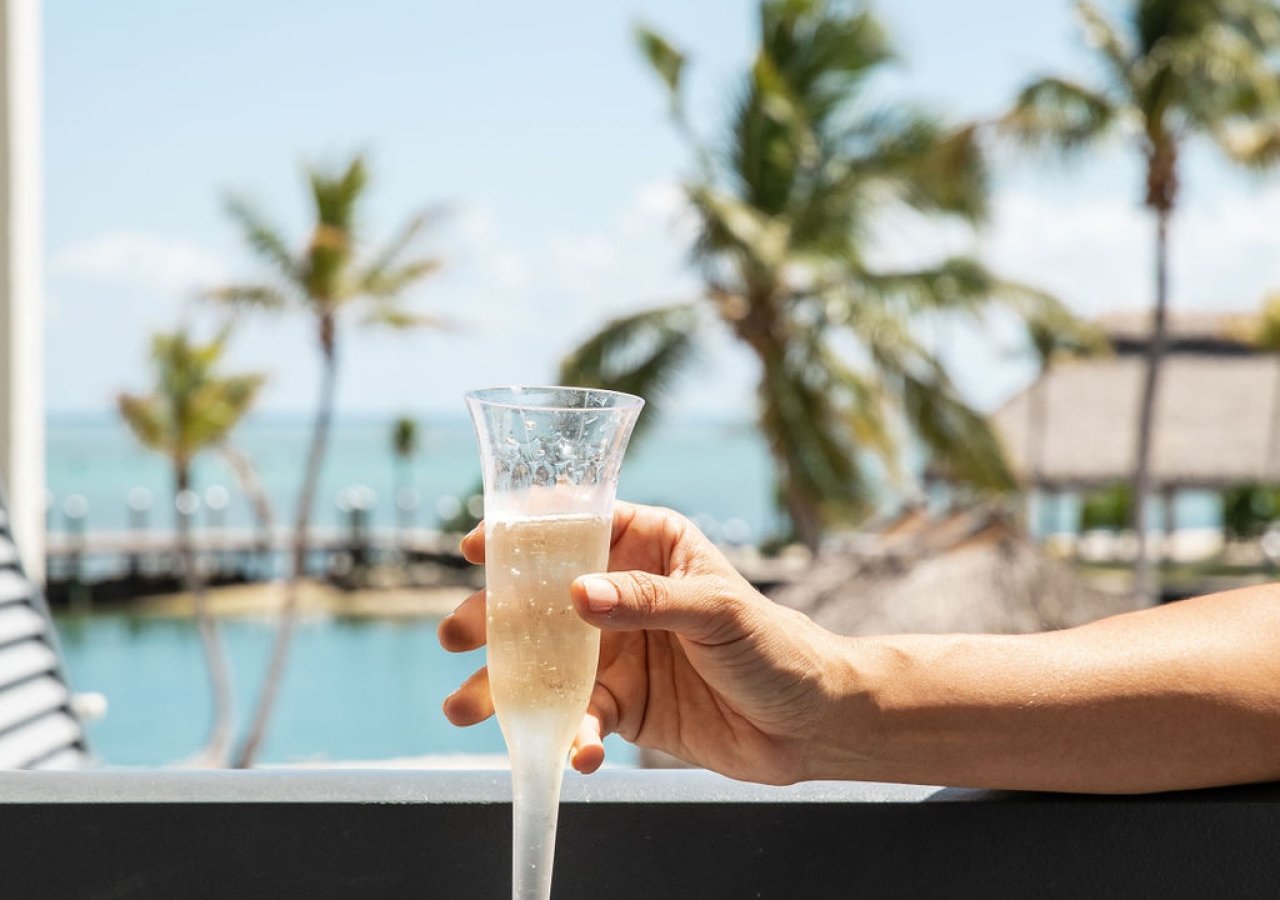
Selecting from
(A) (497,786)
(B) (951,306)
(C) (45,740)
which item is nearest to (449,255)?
(B) (951,306)

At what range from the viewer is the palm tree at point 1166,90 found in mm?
18156

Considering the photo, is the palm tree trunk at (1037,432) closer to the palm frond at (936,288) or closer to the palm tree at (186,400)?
the palm frond at (936,288)

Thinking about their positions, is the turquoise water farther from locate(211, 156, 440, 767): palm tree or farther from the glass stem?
the glass stem

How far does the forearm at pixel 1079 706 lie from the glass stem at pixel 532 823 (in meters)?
0.20

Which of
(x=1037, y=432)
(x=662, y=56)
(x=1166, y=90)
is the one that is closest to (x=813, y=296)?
(x=662, y=56)

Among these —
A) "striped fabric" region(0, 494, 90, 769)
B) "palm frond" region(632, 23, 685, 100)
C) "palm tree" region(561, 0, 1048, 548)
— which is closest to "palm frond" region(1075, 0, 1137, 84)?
"palm tree" region(561, 0, 1048, 548)

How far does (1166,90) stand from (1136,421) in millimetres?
10911

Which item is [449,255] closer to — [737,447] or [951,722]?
[951,722]

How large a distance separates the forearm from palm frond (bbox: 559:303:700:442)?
1491 centimetres

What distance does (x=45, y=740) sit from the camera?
93.2 inches

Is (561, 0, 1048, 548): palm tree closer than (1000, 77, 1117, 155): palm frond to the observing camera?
Yes

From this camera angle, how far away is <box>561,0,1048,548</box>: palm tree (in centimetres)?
1617

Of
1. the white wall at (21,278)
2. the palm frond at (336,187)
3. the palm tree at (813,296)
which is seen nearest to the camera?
the white wall at (21,278)

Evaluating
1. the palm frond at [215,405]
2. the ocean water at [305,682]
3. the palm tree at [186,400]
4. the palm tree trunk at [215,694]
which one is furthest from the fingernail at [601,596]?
the palm tree trunk at [215,694]
